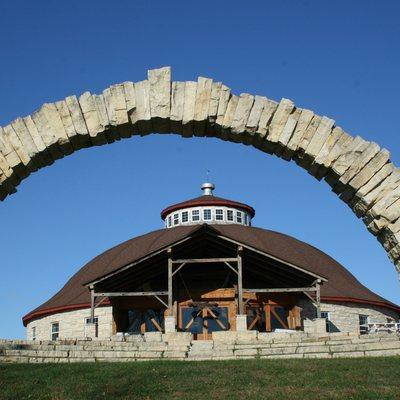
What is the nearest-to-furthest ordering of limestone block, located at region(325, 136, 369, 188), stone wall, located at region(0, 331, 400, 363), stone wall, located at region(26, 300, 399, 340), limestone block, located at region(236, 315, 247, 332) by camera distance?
limestone block, located at region(325, 136, 369, 188)
stone wall, located at region(0, 331, 400, 363)
limestone block, located at region(236, 315, 247, 332)
stone wall, located at region(26, 300, 399, 340)

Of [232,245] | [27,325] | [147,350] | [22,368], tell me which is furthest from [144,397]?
[27,325]

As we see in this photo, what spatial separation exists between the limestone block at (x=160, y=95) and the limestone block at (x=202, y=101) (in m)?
0.31

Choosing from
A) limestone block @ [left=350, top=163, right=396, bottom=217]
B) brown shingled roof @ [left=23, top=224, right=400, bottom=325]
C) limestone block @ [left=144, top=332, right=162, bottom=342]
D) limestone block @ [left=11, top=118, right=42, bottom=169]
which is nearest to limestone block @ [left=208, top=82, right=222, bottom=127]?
limestone block @ [left=350, top=163, right=396, bottom=217]

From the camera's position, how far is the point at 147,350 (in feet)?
68.8

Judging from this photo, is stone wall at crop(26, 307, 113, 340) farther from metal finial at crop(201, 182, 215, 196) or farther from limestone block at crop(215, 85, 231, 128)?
limestone block at crop(215, 85, 231, 128)

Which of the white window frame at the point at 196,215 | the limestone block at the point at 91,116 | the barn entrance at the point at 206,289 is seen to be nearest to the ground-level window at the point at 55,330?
the barn entrance at the point at 206,289

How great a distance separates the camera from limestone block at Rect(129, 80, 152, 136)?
7945 mm

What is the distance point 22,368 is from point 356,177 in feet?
41.8

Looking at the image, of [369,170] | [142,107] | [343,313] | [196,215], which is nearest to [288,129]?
[369,170]

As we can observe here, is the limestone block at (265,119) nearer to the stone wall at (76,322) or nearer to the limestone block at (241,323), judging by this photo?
the limestone block at (241,323)

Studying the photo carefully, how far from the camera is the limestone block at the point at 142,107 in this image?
26.1 ft

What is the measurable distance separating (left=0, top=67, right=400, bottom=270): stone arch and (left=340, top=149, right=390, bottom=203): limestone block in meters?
0.01

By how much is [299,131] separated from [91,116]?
7.47ft

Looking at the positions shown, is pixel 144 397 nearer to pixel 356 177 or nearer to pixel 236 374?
pixel 236 374
